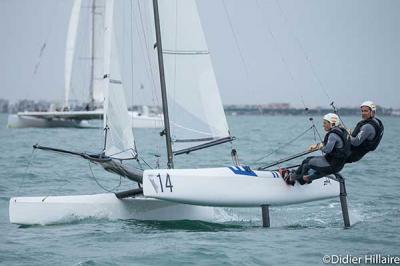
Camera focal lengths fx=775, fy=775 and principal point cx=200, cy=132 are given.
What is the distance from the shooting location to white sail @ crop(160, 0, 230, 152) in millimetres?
11555

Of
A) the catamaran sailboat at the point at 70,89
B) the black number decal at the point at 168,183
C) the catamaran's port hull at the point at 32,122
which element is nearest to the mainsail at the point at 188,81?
the black number decal at the point at 168,183

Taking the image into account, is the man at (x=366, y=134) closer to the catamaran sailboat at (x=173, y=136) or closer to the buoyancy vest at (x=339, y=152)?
the buoyancy vest at (x=339, y=152)

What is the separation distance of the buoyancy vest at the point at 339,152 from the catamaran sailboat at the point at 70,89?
3184 cm

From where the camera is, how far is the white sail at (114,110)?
11883mm

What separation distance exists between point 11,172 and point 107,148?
22.7ft

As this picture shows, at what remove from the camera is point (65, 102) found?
4828cm

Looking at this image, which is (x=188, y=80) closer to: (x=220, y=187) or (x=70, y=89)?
(x=220, y=187)

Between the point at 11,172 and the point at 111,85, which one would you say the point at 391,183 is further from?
the point at 11,172

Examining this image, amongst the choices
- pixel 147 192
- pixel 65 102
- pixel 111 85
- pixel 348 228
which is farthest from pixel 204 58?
pixel 65 102

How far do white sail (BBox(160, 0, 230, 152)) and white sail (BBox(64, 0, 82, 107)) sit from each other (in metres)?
37.1

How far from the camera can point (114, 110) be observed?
12.0 metres

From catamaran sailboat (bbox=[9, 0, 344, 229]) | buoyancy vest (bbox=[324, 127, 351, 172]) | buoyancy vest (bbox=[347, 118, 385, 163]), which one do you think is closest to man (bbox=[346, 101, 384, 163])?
buoyancy vest (bbox=[347, 118, 385, 163])

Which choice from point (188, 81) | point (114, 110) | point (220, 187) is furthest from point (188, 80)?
point (220, 187)

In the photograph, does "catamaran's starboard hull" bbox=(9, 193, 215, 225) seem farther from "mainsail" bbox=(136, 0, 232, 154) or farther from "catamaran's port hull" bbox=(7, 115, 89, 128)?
"catamaran's port hull" bbox=(7, 115, 89, 128)
